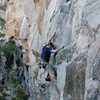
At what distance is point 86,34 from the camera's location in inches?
450

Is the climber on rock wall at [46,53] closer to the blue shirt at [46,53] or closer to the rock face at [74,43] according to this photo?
the blue shirt at [46,53]

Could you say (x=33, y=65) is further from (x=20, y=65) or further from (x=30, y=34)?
(x=20, y=65)

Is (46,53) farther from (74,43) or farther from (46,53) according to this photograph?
(74,43)

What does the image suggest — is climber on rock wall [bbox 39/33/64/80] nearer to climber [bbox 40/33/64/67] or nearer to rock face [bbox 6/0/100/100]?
climber [bbox 40/33/64/67]

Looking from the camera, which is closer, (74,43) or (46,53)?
(74,43)

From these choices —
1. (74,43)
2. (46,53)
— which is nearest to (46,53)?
(46,53)

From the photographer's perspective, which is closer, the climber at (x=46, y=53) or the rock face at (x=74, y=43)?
the rock face at (x=74, y=43)

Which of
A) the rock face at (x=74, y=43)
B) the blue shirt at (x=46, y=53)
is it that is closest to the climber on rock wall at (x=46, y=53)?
the blue shirt at (x=46, y=53)

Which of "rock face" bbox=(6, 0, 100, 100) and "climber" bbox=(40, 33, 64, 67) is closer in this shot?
"rock face" bbox=(6, 0, 100, 100)

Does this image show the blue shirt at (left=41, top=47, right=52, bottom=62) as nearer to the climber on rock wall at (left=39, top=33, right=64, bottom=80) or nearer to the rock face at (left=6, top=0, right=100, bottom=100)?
the climber on rock wall at (left=39, top=33, right=64, bottom=80)

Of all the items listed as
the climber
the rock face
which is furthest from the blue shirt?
the rock face

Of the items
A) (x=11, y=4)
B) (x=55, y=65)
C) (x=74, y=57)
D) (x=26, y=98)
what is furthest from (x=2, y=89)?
(x=74, y=57)

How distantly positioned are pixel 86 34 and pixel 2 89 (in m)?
14.4

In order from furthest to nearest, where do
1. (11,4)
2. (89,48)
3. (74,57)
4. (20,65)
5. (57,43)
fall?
(11,4)
(20,65)
(57,43)
(74,57)
(89,48)
